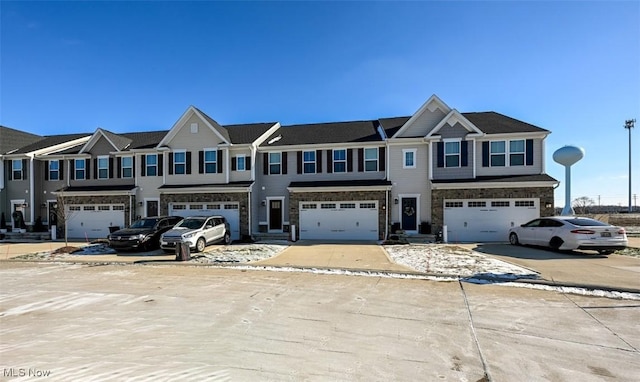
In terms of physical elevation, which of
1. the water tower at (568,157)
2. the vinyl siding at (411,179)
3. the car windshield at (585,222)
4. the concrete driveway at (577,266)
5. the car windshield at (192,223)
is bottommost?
the concrete driveway at (577,266)

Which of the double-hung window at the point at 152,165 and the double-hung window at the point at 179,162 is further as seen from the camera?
the double-hung window at the point at 152,165

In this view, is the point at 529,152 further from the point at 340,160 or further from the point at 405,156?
the point at 340,160

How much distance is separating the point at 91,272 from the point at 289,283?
6701 millimetres

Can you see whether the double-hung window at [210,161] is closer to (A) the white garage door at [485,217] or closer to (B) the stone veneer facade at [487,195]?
(B) the stone veneer facade at [487,195]

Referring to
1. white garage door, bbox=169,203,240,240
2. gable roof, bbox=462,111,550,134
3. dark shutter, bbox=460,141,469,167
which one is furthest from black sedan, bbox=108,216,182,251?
gable roof, bbox=462,111,550,134

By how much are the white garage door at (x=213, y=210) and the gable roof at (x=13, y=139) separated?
50.9 ft

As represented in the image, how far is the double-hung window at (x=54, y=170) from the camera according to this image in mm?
23000

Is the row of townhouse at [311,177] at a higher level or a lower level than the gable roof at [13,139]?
lower

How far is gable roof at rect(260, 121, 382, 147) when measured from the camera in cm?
2009

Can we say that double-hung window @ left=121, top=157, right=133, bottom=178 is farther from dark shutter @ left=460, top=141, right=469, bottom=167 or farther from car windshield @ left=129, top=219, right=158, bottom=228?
dark shutter @ left=460, top=141, right=469, bottom=167

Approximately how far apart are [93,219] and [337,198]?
16.3 m

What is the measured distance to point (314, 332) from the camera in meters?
5.04

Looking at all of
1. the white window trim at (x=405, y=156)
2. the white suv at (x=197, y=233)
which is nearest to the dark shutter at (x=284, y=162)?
the white suv at (x=197, y=233)

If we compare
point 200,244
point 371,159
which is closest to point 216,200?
point 200,244
